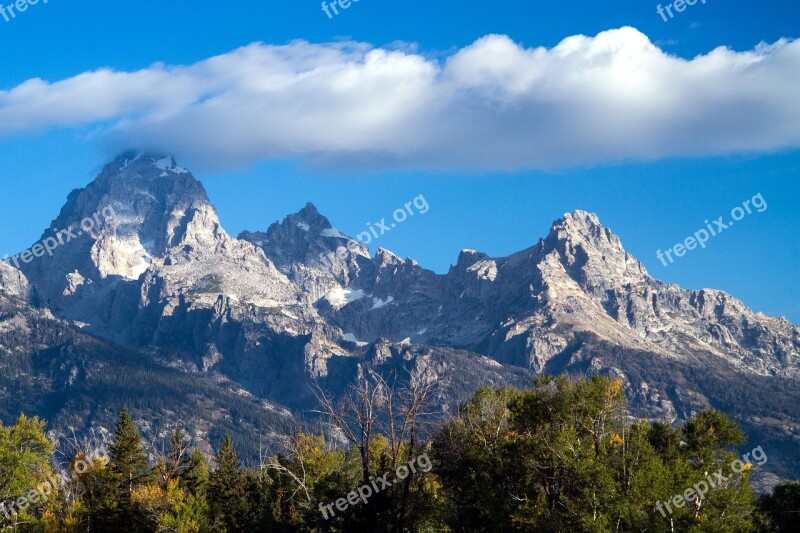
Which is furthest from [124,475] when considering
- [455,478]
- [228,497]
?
[455,478]

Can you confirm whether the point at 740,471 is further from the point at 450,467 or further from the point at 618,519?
the point at 450,467

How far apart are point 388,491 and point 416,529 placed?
3.99 m

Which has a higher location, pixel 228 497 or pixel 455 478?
pixel 228 497

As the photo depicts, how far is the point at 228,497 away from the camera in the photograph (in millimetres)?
99750

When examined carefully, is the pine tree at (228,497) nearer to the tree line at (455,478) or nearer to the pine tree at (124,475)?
the tree line at (455,478)

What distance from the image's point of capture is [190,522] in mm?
87312

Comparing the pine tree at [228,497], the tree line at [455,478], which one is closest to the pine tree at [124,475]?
the tree line at [455,478]

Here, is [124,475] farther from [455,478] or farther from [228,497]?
[455,478]

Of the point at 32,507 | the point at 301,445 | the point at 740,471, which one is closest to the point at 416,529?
the point at 301,445

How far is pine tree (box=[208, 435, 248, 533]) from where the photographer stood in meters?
98.4

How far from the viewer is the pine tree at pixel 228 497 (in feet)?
323

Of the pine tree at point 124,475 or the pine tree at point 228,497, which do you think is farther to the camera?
the pine tree at point 228,497

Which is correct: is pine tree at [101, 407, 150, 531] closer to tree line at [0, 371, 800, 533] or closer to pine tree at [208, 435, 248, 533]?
tree line at [0, 371, 800, 533]

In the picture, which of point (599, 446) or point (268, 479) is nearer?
point (599, 446)
